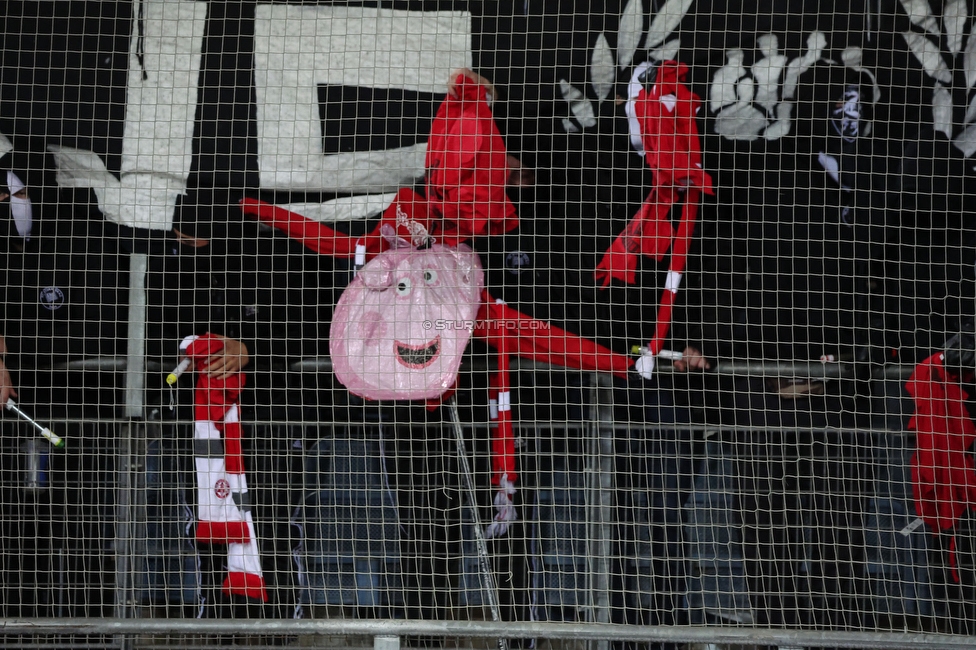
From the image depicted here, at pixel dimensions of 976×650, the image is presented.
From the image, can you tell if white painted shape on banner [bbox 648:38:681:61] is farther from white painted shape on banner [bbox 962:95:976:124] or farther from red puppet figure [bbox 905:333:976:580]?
red puppet figure [bbox 905:333:976:580]

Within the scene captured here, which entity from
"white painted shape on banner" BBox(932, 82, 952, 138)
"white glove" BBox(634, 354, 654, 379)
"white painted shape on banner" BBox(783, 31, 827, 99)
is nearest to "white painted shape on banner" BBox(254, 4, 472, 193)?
"white glove" BBox(634, 354, 654, 379)

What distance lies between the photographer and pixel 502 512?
13.8 ft

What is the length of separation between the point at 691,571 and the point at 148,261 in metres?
2.83

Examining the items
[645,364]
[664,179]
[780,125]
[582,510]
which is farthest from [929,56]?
[582,510]

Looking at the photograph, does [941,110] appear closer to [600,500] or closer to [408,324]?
[600,500]

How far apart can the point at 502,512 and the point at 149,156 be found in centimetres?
231

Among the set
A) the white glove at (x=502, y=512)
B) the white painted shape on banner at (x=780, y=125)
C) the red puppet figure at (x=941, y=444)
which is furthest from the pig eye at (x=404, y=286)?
the red puppet figure at (x=941, y=444)

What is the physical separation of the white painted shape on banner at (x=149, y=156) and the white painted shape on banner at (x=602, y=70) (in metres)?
1.81

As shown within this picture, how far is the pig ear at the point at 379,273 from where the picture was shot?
4.14 m

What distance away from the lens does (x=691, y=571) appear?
4.16m

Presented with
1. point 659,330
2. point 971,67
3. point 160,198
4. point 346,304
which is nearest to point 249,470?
point 346,304

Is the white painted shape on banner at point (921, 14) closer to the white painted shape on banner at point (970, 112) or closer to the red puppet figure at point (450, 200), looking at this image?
the white painted shape on banner at point (970, 112)

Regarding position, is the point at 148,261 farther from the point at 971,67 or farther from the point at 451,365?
the point at 971,67

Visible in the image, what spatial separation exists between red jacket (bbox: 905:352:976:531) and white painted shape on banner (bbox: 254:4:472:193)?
8.04 ft
